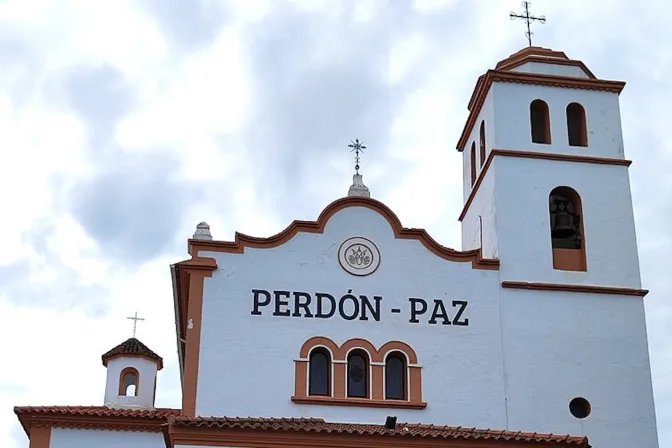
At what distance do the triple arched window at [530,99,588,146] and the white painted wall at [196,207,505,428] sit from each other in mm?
4127

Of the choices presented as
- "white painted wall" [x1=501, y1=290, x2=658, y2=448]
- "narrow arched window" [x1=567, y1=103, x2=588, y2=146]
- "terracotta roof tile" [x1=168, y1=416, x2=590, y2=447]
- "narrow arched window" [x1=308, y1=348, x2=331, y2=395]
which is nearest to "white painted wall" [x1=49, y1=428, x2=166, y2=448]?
"narrow arched window" [x1=308, y1=348, x2=331, y2=395]

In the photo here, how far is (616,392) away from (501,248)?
379cm

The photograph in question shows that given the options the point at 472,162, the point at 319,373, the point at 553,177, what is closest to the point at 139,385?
the point at 319,373

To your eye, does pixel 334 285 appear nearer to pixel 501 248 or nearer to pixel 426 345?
pixel 426 345

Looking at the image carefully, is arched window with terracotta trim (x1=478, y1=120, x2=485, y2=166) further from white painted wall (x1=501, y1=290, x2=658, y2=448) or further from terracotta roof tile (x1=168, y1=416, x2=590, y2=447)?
terracotta roof tile (x1=168, y1=416, x2=590, y2=447)

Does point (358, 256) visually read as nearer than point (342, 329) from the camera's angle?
No

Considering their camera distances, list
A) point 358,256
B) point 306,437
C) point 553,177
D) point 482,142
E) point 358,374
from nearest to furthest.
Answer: point 306,437 → point 358,374 → point 358,256 → point 553,177 → point 482,142

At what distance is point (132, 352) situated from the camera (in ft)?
84.1

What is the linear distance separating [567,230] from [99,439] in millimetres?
11122

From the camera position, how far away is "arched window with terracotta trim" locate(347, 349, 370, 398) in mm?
19869

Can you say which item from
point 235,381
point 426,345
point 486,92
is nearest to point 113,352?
point 235,381

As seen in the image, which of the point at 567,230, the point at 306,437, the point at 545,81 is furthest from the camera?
the point at 545,81

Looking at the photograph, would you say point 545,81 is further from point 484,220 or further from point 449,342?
point 449,342

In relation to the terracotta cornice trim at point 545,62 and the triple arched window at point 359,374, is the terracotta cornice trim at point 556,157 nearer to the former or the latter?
the terracotta cornice trim at point 545,62
